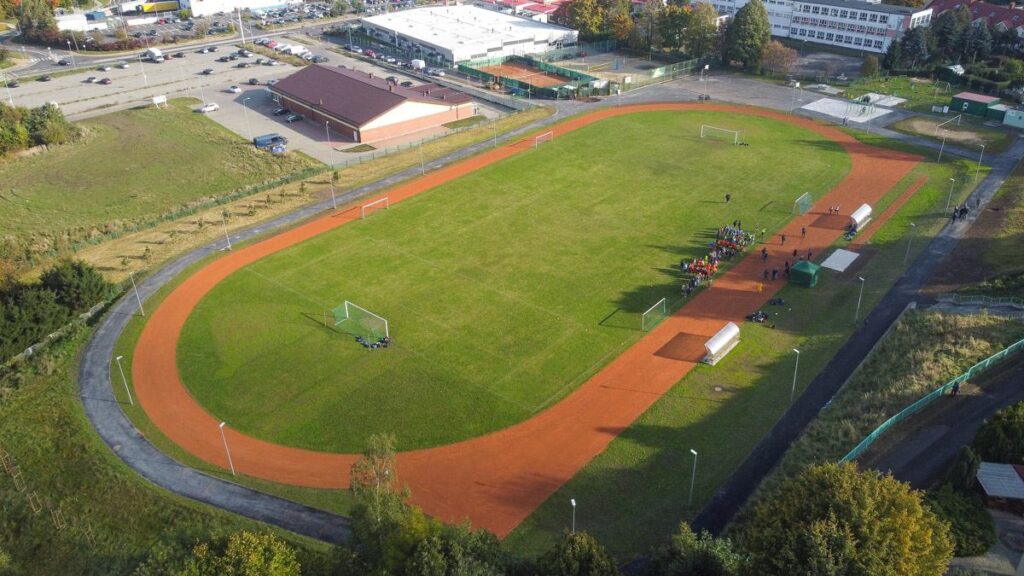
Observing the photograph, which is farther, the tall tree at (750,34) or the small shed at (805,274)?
the tall tree at (750,34)

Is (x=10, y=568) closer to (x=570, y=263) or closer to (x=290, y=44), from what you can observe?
(x=570, y=263)

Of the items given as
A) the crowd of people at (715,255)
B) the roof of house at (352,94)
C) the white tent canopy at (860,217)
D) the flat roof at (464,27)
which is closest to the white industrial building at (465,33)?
the flat roof at (464,27)

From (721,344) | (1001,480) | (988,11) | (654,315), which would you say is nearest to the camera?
(1001,480)

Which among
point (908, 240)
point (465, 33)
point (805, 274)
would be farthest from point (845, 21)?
point (805, 274)

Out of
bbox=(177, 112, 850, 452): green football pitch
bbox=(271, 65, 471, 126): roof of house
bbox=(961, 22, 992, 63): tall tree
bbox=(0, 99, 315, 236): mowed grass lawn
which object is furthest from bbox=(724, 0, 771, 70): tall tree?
bbox=(0, 99, 315, 236): mowed grass lawn

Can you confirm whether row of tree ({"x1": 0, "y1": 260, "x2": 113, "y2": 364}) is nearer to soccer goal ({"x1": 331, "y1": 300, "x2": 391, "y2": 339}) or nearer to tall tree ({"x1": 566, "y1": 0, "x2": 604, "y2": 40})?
soccer goal ({"x1": 331, "y1": 300, "x2": 391, "y2": 339})

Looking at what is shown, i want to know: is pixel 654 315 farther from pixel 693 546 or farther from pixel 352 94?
pixel 352 94

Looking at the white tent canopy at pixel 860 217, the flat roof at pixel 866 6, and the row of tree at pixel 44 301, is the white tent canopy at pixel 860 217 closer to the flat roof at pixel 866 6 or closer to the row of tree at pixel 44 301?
the row of tree at pixel 44 301
